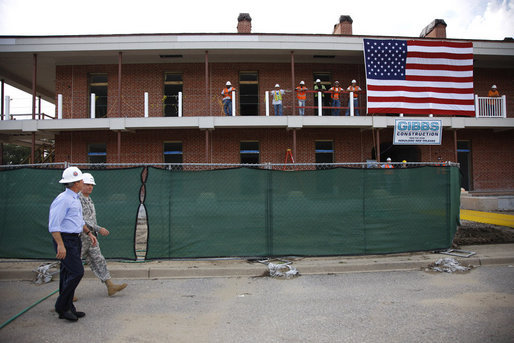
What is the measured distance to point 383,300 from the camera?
466 centimetres

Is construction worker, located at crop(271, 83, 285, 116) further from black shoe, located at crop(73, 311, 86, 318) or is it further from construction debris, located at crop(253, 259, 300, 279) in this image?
black shoe, located at crop(73, 311, 86, 318)

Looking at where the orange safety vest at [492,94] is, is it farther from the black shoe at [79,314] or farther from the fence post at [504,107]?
the black shoe at [79,314]

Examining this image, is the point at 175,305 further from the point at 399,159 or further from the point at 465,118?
the point at 399,159

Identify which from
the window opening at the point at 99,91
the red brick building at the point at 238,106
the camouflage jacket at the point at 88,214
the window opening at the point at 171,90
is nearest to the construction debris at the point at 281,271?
the camouflage jacket at the point at 88,214

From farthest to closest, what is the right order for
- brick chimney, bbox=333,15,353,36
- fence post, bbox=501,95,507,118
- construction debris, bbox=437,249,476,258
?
brick chimney, bbox=333,15,353,36 → fence post, bbox=501,95,507,118 → construction debris, bbox=437,249,476,258

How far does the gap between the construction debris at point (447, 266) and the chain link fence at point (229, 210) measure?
0.66 meters

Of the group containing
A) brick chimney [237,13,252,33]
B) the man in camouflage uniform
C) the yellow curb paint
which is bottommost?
the yellow curb paint

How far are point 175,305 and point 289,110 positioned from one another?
550 inches

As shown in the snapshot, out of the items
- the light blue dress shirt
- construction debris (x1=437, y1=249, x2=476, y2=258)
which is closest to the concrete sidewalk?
construction debris (x1=437, y1=249, x2=476, y2=258)

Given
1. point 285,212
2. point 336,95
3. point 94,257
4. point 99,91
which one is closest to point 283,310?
point 285,212

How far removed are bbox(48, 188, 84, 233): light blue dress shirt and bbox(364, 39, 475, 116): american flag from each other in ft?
44.4

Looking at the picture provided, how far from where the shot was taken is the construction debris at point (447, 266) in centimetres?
600

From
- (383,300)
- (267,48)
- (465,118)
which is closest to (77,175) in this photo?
(383,300)

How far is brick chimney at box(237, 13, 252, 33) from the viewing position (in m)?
19.2
